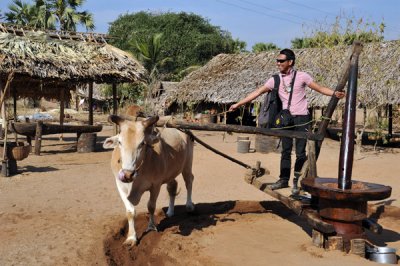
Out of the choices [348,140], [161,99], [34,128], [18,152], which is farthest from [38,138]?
[161,99]

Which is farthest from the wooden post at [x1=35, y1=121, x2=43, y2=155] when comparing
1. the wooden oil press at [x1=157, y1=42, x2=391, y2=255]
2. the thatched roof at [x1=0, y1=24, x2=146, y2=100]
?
the wooden oil press at [x1=157, y1=42, x2=391, y2=255]

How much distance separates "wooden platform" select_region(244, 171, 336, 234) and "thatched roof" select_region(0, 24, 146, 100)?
1024 cm

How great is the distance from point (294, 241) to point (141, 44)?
31527mm

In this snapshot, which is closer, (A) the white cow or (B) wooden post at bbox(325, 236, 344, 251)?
(B) wooden post at bbox(325, 236, 344, 251)

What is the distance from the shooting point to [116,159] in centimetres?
579

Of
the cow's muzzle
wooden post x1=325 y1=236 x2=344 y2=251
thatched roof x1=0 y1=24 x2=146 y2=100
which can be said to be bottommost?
wooden post x1=325 y1=236 x2=344 y2=251

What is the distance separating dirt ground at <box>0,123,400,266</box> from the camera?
16.2 ft

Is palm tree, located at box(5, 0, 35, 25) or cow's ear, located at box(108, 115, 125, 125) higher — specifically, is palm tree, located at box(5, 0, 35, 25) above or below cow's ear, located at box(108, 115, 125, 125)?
above

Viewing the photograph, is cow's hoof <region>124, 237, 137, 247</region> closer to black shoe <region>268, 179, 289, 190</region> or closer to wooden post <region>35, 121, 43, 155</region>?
black shoe <region>268, 179, 289, 190</region>

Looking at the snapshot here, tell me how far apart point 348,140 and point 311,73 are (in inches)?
620

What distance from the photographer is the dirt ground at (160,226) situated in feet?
16.2

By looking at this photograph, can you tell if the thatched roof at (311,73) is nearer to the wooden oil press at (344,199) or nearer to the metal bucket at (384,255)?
the wooden oil press at (344,199)

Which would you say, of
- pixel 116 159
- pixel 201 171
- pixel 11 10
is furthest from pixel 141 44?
pixel 116 159

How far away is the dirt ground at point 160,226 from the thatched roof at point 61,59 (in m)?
4.54
